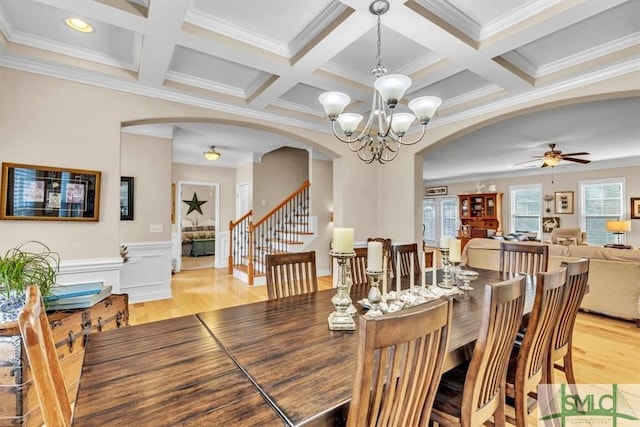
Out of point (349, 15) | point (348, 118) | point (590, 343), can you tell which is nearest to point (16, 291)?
point (348, 118)

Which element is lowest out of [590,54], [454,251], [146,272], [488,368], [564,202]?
[146,272]

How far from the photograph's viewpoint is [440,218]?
11.1 metres

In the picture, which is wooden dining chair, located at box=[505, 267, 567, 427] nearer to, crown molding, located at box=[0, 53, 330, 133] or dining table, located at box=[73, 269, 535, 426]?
dining table, located at box=[73, 269, 535, 426]

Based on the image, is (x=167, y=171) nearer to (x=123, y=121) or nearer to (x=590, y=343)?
(x=123, y=121)

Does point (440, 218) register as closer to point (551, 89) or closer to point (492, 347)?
point (551, 89)

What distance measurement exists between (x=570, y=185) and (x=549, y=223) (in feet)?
3.54

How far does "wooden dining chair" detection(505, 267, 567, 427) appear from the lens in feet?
4.58

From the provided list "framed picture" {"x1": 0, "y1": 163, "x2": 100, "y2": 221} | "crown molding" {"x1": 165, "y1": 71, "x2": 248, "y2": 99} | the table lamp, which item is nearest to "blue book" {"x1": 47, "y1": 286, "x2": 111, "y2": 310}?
"framed picture" {"x1": 0, "y1": 163, "x2": 100, "y2": 221}

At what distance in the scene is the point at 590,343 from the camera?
3.01m

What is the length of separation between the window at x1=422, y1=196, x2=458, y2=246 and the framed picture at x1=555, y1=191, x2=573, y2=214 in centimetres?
299

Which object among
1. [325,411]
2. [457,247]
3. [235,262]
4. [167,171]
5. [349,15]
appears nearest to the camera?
[325,411]

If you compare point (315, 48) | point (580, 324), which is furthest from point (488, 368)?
point (580, 324)

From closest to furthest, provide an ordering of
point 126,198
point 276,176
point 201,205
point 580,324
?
point 580,324 < point 126,198 < point 276,176 < point 201,205

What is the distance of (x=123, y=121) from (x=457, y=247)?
310 centimetres
